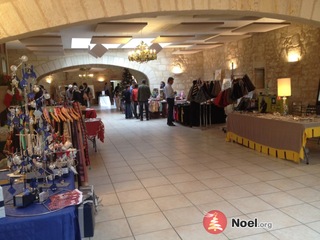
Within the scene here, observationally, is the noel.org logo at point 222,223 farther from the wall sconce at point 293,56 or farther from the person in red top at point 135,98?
the person in red top at point 135,98

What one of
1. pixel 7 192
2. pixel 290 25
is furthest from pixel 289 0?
pixel 290 25

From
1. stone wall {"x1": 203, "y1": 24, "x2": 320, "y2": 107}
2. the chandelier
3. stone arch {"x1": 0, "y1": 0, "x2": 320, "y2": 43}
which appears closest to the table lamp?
stone wall {"x1": 203, "y1": 24, "x2": 320, "y2": 107}

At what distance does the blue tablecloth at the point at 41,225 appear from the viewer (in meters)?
1.78

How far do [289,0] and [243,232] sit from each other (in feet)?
9.56

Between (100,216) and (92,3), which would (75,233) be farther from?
(92,3)

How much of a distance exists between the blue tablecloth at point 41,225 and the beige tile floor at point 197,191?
1.10 meters

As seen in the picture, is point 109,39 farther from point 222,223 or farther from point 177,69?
point 222,223

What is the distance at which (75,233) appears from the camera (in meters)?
1.93

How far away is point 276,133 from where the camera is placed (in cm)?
536

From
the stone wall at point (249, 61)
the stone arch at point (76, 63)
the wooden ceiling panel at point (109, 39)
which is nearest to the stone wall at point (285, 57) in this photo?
the stone wall at point (249, 61)

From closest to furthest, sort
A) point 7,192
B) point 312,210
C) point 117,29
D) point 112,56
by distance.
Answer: point 7,192
point 312,210
point 117,29
point 112,56

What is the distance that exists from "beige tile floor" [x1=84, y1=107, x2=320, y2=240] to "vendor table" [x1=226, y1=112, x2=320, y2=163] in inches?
8.0

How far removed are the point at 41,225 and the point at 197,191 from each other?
2.49 meters

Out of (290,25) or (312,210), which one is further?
(290,25)
